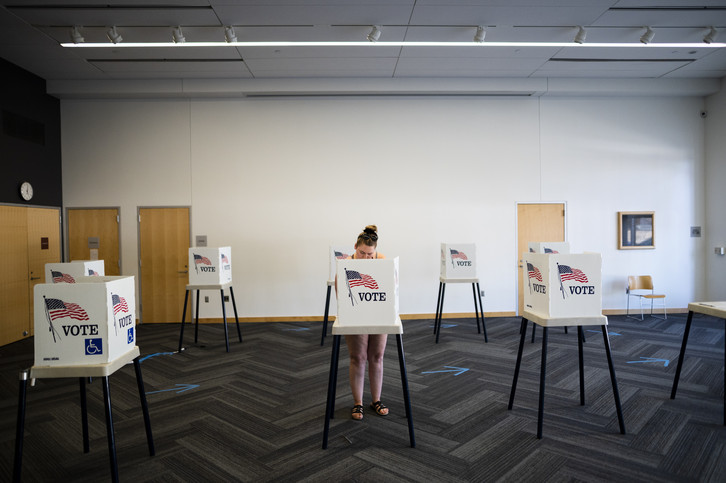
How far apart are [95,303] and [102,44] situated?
14.5ft

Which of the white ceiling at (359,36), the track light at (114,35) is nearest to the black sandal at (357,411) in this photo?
the white ceiling at (359,36)

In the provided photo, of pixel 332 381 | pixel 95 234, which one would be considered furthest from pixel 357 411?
pixel 95 234

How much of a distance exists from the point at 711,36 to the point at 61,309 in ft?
23.5

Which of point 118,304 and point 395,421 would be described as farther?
point 395,421

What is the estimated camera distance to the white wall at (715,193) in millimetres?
6621

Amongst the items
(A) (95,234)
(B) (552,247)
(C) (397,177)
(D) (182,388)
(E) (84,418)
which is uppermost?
(C) (397,177)

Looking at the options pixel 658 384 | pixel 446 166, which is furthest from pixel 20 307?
pixel 658 384

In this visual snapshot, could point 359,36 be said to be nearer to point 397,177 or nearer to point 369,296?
point 397,177

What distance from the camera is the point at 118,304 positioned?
2.24 meters

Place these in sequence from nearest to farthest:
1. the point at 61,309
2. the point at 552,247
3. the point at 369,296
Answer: the point at 61,309 < the point at 369,296 < the point at 552,247

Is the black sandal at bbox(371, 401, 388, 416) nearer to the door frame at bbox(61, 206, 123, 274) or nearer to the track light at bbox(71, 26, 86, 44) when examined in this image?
the track light at bbox(71, 26, 86, 44)

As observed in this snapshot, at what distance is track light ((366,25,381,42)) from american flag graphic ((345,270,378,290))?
3438 mm

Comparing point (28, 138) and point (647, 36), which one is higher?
point (647, 36)

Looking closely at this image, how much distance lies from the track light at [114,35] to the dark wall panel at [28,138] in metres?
2.14
